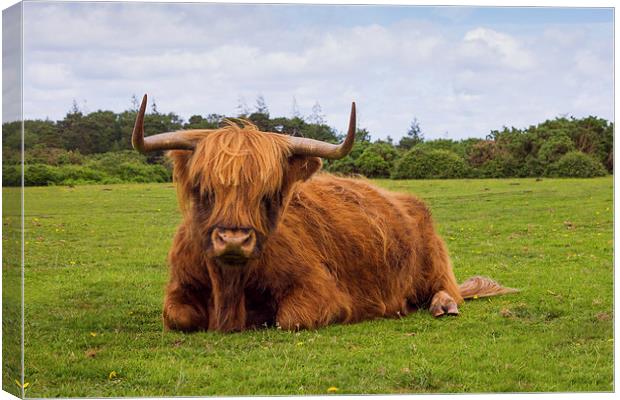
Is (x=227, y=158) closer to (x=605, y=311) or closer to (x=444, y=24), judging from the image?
(x=444, y=24)

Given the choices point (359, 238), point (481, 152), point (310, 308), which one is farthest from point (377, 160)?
point (310, 308)

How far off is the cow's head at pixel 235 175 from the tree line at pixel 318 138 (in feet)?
0.73

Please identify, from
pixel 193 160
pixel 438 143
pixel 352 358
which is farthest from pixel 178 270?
pixel 438 143

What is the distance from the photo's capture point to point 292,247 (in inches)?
325

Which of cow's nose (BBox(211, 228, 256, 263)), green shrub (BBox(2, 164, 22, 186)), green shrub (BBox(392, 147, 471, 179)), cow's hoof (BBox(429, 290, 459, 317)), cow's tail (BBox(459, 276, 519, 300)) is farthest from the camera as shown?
cow's tail (BBox(459, 276, 519, 300))

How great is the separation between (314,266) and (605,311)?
198cm

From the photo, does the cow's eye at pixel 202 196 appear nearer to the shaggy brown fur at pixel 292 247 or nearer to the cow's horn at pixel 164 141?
the shaggy brown fur at pixel 292 247

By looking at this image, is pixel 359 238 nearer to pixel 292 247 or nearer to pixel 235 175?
pixel 292 247

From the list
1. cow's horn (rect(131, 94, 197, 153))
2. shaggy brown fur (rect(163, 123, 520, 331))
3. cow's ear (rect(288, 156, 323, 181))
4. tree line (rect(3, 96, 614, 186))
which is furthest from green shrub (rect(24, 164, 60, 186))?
cow's ear (rect(288, 156, 323, 181))

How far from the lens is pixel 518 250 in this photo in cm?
888

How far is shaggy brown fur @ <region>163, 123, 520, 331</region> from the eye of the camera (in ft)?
24.9

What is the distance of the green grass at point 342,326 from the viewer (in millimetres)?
7391

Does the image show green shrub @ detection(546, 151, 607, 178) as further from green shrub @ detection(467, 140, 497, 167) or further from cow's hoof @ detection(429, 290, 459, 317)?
cow's hoof @ detection(429, 290, 459, 317)

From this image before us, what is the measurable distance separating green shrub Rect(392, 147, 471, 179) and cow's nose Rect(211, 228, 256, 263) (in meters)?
1.59
